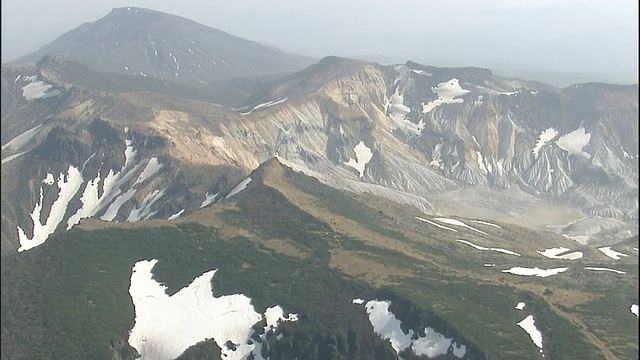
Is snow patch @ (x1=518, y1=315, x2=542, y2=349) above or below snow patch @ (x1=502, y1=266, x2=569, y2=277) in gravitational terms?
above

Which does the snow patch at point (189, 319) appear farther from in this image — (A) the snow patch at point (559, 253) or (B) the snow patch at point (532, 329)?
(A) the snow patch at point (559, 253)

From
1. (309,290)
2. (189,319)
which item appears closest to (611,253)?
(309,290)

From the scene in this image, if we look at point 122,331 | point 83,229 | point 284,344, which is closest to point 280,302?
point 284,344

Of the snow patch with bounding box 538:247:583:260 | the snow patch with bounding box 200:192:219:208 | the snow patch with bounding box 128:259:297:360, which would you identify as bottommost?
the snow patch with bounding box 538:247:583:260

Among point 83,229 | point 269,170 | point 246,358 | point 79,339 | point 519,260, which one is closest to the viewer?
point 79,339

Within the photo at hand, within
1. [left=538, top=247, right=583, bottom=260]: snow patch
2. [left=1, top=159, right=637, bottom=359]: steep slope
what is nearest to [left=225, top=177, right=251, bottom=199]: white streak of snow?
[left=1, top=159, right=637, bottom=359]: steep slope

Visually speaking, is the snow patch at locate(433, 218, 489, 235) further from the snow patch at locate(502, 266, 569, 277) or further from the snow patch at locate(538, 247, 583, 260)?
the snow patch at locate(502, 266, 569, 277)

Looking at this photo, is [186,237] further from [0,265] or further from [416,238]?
[416,238]

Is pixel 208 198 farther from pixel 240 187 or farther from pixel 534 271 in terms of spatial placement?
pixel 534 271
